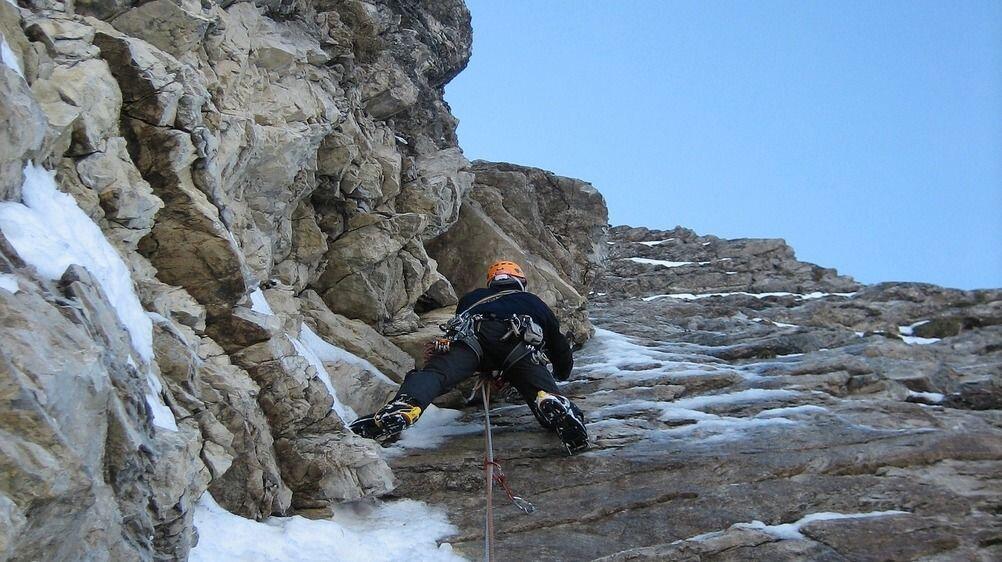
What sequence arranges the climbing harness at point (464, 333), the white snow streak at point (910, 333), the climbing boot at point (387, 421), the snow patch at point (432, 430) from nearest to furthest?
the climbing boot at point (387, 421), the snow patch at point (432, 430), the climbing harness at point (464, 333), the white snow streak at point (910, 333)

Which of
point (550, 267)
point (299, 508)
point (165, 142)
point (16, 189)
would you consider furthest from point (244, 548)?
point (550, 267)

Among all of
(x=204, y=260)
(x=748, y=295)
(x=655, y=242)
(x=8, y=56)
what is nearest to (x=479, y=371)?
(x=204, y=260)

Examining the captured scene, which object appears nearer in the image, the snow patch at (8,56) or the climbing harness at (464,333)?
the snow patch at (8,56)

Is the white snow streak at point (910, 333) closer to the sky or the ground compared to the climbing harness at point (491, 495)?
closer to the sky

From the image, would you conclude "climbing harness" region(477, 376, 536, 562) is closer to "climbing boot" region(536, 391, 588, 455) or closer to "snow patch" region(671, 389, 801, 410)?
"climbing boot" region(536, 391, 588, 455)

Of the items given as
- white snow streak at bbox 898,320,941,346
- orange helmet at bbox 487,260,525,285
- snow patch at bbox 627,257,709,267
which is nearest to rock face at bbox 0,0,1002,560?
orange helmet at bbox 487,260,525,285

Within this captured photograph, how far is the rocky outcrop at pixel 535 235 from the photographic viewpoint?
1360 centimetres

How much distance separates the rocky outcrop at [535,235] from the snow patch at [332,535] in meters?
6.81

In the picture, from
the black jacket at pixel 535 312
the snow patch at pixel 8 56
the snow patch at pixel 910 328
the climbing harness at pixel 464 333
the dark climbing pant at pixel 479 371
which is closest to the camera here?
the snow patch at pixel 8 56

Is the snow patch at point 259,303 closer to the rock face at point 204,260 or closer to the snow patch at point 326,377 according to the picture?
the rock face at point 204,260

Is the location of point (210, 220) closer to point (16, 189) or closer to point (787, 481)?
point (16, 189)

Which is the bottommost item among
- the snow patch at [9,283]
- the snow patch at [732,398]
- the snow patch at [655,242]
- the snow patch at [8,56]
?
the snow patch at [732,398]

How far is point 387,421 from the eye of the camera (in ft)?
25.9

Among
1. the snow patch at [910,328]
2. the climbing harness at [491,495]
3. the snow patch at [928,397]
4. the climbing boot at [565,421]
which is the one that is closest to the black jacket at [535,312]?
the climbing boot at [565,421]
